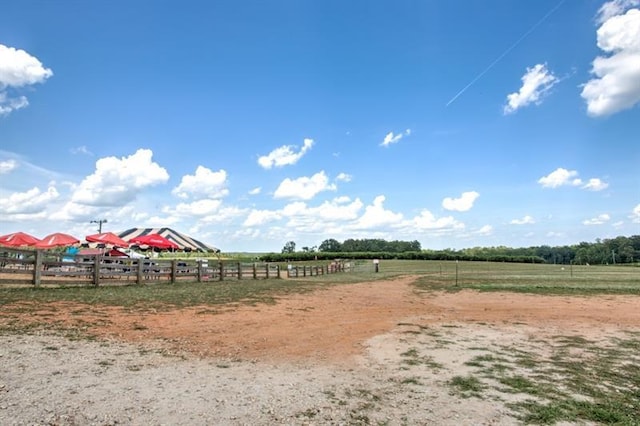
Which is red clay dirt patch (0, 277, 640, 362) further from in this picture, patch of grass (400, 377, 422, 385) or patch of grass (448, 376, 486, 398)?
patch of grass (448, 376, 486, 398)

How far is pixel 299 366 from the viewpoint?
6.27 meters

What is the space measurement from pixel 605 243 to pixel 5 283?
16752 cm

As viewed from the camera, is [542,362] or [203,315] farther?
[203,315]

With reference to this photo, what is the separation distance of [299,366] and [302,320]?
14.4 feet

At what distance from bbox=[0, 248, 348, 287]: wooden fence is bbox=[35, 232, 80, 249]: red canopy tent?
2.87 metres

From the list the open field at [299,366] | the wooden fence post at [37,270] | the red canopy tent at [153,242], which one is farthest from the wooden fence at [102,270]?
the red canopy tent at [153,242]

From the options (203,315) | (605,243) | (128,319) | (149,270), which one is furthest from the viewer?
(605,243)

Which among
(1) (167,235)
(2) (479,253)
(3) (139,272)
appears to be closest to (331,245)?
(2) (479,253)

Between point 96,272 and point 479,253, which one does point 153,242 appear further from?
point 479,253

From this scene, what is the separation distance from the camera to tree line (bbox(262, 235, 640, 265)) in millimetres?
93438

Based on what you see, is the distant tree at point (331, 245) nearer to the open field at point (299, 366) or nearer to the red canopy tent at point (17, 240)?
the red canopy tent at point (17, 240)

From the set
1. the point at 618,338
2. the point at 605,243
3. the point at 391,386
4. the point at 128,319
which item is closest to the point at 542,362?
the point at 391,386

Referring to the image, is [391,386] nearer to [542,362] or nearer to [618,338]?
[542,362]

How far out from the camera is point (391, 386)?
17.9 ft
